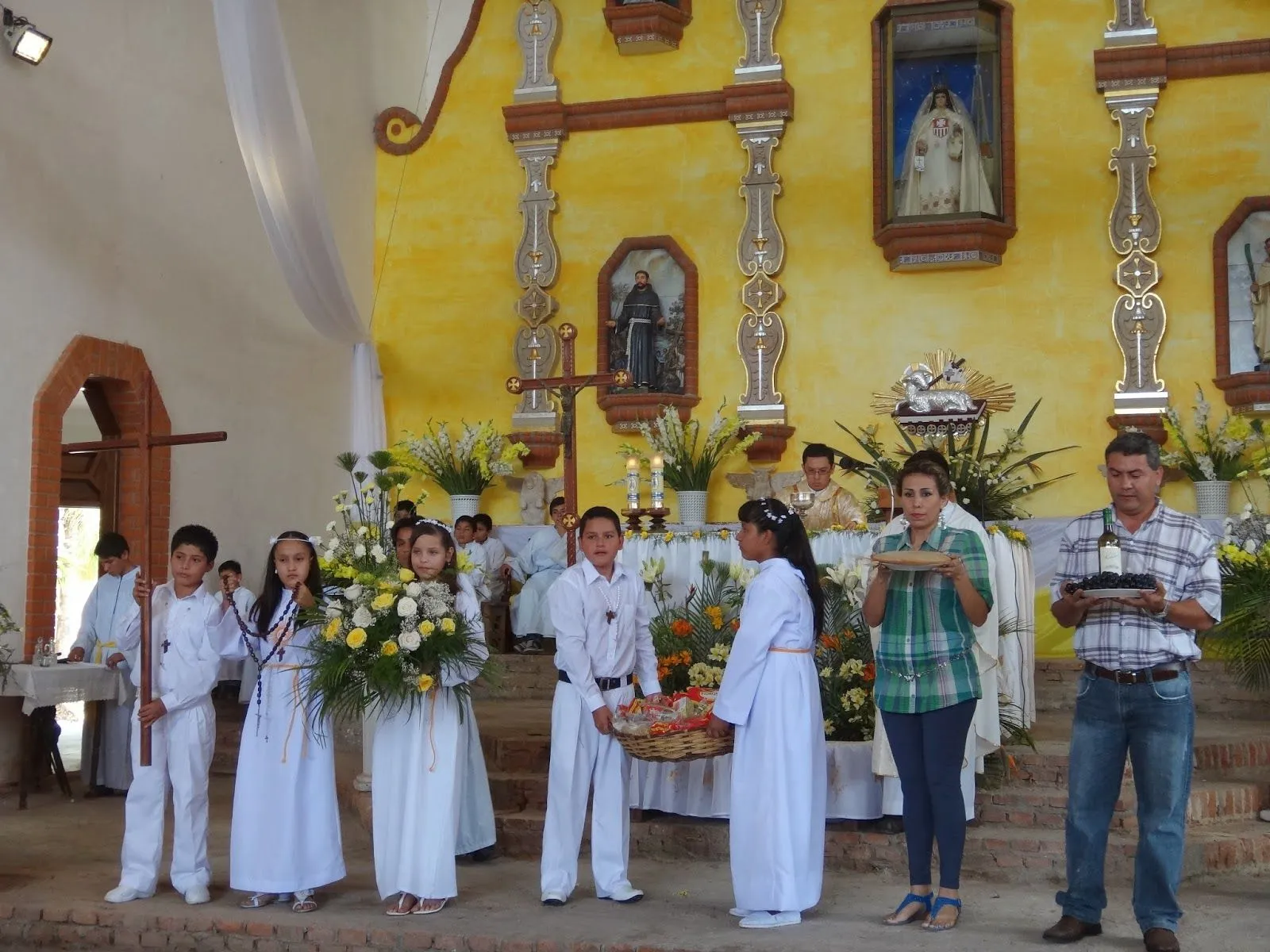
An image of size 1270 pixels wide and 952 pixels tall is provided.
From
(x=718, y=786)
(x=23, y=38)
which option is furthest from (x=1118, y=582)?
(x=23, y=38)

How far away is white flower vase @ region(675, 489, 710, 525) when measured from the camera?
1207 centimetres

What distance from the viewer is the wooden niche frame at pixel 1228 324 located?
37.8 feet

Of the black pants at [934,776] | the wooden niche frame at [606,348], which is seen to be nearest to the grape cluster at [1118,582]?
the black pants at [934,776]

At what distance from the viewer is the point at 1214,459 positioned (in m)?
11.4

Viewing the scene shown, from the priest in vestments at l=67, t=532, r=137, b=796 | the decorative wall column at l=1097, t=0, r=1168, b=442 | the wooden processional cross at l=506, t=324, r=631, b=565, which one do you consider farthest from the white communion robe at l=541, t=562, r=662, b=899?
the decorative wall column at l=1097, t=0, r=1168, b=442

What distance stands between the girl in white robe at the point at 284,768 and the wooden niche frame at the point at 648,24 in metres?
7.98

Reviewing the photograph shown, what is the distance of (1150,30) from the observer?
12.0 meters

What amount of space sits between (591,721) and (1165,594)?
224cm

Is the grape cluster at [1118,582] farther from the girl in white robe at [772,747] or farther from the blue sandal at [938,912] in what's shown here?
the blue sandal at [938,912]

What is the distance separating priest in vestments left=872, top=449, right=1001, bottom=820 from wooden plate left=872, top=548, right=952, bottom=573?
3.56ft

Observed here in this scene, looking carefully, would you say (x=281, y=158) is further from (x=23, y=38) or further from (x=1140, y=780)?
(x=1140, y=780)

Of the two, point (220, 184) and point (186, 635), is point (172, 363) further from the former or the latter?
point (186, 635)

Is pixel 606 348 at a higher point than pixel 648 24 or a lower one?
lower

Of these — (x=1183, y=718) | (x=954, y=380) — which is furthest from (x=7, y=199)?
(x=1183, y=718)
